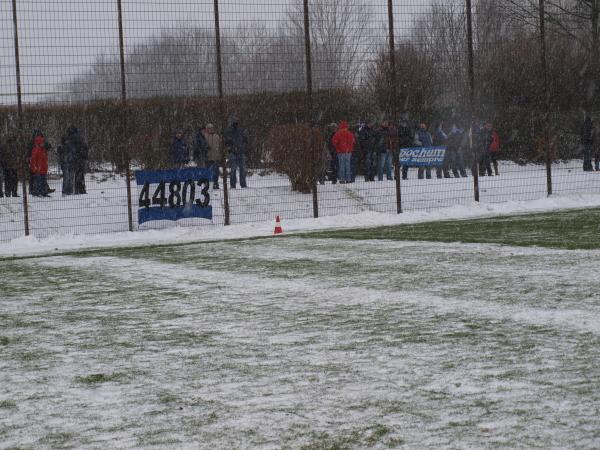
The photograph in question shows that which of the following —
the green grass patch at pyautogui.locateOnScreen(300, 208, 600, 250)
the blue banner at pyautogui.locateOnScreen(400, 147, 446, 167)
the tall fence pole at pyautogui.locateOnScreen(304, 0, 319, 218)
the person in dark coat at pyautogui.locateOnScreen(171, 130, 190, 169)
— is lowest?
the green grass patch at pyautogui.locateOnScreen(300, 208, 600, 250)

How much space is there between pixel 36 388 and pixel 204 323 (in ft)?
5.89

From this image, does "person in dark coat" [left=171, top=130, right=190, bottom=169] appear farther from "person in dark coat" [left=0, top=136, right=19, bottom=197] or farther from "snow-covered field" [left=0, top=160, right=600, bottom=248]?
"person in dark coat" [left=0, top=136, right=19, bottom=197]

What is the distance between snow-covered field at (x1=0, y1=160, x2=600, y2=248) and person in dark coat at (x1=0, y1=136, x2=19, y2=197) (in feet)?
2.49

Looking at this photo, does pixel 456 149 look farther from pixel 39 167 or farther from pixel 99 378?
pixel 99 378

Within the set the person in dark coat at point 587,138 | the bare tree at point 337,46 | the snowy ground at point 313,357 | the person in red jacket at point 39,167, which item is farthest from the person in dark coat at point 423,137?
the snowy ground at point 313,357

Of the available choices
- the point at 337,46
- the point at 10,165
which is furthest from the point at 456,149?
the point at 10,165

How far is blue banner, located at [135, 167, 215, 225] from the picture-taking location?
15.7 meters

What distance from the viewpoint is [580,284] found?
24.7 ft

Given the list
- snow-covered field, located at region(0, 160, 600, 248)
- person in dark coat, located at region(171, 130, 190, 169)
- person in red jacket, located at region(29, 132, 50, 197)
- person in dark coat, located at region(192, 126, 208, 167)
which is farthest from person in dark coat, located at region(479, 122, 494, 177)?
person in red jacket, located at region(29, 132, 50, 197)

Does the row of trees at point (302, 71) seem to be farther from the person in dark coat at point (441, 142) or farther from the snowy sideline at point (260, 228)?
the snowy sideline at point (260, 228)

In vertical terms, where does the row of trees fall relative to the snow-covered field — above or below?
above

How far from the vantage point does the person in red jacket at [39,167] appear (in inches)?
710

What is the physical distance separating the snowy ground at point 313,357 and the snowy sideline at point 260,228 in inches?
184

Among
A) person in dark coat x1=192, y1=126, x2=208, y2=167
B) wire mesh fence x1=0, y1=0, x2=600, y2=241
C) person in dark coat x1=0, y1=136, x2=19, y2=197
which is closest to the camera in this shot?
wire mesh fence x1=0, y1=0, x2=600, y2=241
